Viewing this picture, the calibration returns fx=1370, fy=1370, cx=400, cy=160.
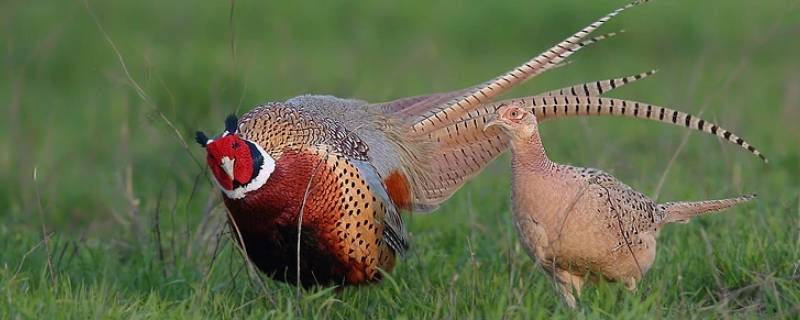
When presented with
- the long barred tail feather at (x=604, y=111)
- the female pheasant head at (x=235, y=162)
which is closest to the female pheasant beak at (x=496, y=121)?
the long barred tail feather at (x=604, y=111)

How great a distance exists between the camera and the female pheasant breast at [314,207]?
512cm

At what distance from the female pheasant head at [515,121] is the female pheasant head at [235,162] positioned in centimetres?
86

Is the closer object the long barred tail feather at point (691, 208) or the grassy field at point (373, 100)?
the grassy field at point (373, 100)

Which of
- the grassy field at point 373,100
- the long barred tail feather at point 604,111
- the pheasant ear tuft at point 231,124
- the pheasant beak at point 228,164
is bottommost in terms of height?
the grassy field at point 373,100

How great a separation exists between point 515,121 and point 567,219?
0.42 m

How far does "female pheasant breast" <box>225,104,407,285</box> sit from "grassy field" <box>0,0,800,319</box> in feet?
0.44

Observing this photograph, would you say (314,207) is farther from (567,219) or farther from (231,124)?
(567,219)

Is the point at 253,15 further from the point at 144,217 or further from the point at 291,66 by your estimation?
the point at 144,217

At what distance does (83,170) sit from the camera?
1041 cm

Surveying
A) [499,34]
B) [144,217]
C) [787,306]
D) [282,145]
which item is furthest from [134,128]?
[787,306]

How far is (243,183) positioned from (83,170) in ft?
18.6

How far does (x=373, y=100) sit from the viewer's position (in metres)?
9.84

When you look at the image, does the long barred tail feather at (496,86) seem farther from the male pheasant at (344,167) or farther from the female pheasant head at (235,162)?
the female pheasant head at (235,162)

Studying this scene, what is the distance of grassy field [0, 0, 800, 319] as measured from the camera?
515cm
